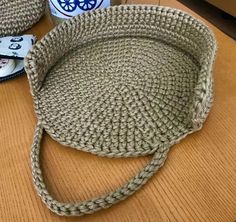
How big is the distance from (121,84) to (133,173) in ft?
0.37

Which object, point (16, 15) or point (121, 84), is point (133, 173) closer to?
point (121, 84)

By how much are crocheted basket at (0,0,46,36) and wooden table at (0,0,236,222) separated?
170 millimetres

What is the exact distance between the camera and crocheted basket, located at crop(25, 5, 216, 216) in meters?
0.31

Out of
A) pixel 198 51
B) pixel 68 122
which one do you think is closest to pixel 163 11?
pixel 198 51

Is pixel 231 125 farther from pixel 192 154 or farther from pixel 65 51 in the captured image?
pixel 65 51

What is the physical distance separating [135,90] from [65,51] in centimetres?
12

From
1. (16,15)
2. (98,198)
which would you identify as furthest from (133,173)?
(16,15)

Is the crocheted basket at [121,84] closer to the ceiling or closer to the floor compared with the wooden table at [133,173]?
→ closer to the ceiling

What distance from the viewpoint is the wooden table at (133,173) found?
10.9 inches

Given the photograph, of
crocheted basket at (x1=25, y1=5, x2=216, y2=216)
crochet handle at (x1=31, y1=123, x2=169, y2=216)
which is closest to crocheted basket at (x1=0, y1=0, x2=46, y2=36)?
crocheted basket at (x1=25, y1=5, x2=216, y2=216)

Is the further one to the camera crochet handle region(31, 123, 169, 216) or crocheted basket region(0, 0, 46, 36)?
crocheted basket region(0, 0, 46, 36)

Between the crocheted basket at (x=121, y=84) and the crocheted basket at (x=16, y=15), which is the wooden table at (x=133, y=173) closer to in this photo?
the crocheted basket at (x=121, y=84)

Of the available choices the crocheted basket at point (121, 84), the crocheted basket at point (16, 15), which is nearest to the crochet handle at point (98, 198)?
the crocheted basket at point (121, 84)

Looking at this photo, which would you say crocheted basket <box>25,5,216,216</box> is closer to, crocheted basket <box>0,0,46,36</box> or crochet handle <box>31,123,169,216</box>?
crochet handle <box>31,123,169,216</box>
